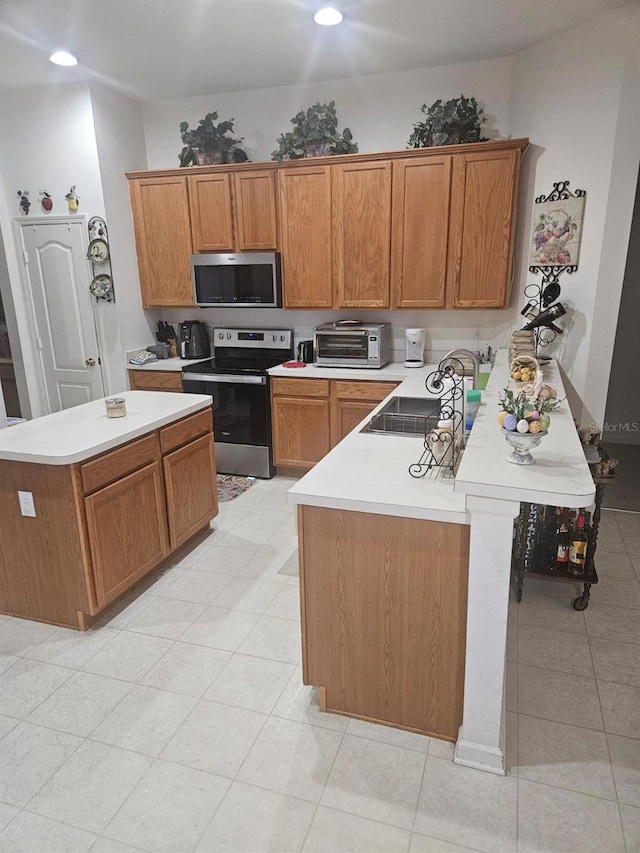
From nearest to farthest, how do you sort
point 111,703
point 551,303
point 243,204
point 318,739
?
→ point 318,739, point 111,703, point 551,303, point 243,204

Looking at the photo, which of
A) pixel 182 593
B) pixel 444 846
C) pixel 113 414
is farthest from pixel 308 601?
pixel 113 414

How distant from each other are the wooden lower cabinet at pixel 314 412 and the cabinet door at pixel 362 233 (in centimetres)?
64

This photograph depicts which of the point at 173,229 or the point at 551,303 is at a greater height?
the point at 173,229

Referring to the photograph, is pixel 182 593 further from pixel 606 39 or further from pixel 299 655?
pixel 606 39

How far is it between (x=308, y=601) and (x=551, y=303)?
8.21ft

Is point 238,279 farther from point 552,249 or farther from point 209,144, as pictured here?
point 552,249

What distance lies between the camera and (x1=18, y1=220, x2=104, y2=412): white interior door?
427 centimetres

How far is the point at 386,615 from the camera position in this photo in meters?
1.82

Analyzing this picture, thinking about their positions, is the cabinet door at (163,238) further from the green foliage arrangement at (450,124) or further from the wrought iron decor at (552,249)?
the wrought iron decor at (552,249)

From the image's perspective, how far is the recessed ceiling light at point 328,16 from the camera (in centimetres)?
286

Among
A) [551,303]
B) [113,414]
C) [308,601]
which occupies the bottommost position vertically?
[308,601]

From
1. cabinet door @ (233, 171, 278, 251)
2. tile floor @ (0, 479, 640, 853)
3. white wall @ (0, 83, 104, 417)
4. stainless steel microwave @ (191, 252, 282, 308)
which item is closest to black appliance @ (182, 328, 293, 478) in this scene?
stainless steel microwave @ (191, 252, 282, 308)

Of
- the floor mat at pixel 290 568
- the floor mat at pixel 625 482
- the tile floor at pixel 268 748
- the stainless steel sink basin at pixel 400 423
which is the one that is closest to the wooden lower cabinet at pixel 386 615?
the tile floor at pixel 268 748

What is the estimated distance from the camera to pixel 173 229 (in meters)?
4.33
